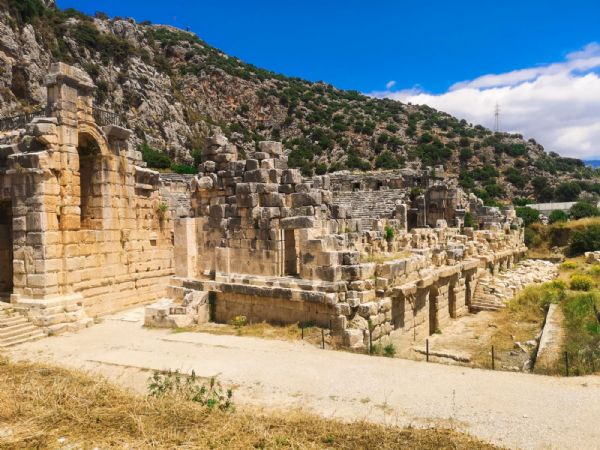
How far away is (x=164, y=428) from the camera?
18.0 feet

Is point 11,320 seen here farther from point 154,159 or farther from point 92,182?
point 154,159

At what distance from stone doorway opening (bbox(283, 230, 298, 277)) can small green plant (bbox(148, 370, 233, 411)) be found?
4.34m

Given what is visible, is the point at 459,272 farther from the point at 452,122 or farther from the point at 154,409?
the point at 452,122

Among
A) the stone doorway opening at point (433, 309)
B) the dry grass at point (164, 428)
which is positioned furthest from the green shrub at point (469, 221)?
the dry grass at point (164, 428)

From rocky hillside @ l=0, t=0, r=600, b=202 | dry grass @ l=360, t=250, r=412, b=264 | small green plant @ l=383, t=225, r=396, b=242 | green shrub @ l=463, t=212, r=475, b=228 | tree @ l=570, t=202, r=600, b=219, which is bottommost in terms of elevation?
dry grass @ l=360, t=250, r=412, b=264

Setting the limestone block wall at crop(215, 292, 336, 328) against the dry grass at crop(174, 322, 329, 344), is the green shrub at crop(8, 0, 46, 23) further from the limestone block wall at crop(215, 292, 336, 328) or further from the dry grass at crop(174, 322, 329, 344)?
the dry grass at crop(174, 322, 329, 344)

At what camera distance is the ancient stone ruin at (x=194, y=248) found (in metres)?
10.4

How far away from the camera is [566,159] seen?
73375mm

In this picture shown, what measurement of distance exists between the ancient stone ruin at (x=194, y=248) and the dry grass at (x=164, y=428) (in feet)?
12.7

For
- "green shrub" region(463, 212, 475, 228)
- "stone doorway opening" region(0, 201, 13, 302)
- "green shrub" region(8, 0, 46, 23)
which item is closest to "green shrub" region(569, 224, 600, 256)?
"green shrub" region(463, 212, 475, 228)

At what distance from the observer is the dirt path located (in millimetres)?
5418

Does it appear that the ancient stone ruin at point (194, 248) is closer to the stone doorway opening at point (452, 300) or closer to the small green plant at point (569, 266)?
the stone doorway opening at point (452, 300)

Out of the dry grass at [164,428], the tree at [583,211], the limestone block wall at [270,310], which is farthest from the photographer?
the tree at [583,211]

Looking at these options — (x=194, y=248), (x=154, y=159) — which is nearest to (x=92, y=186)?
(x=194, y=248)
